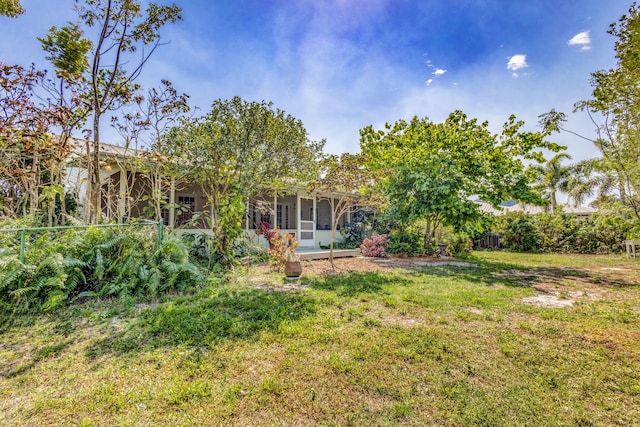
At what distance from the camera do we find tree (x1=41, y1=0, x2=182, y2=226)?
5824 mm

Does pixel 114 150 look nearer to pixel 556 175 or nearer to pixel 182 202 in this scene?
pixel 182 202

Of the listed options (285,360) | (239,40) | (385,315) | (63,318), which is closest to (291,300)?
(385,315)

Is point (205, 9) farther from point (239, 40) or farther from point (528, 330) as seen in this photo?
point (528, 330)

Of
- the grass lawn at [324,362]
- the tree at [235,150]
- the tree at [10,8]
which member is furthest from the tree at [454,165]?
the tree at [10,8]

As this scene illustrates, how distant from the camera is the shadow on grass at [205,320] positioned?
3480 millimetres

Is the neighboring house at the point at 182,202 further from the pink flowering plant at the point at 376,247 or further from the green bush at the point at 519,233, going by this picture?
the green bush at the point at 519,233

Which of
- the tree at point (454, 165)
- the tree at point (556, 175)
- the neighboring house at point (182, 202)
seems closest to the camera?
the neighboring house at point (182, 202)

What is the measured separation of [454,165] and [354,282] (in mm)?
6779

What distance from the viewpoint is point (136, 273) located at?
216 inches

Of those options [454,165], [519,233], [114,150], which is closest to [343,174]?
[454,165]

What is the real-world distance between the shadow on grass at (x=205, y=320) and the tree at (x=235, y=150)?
2897 millimetres

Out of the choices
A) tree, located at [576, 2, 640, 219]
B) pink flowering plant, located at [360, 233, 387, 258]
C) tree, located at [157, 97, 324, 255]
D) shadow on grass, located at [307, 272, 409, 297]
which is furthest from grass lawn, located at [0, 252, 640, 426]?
pink flowering plant, located at [360, 233, 387, 258]

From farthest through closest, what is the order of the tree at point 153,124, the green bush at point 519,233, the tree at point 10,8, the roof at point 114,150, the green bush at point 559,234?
the green bush at point 519,233 < the green bush at point 559,234 < the roof at point 114,150 < the tree at point 153,124 < the tree at point 10,8

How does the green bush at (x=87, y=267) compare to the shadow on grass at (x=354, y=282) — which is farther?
the shadow on grass at (x=354, y=282)
